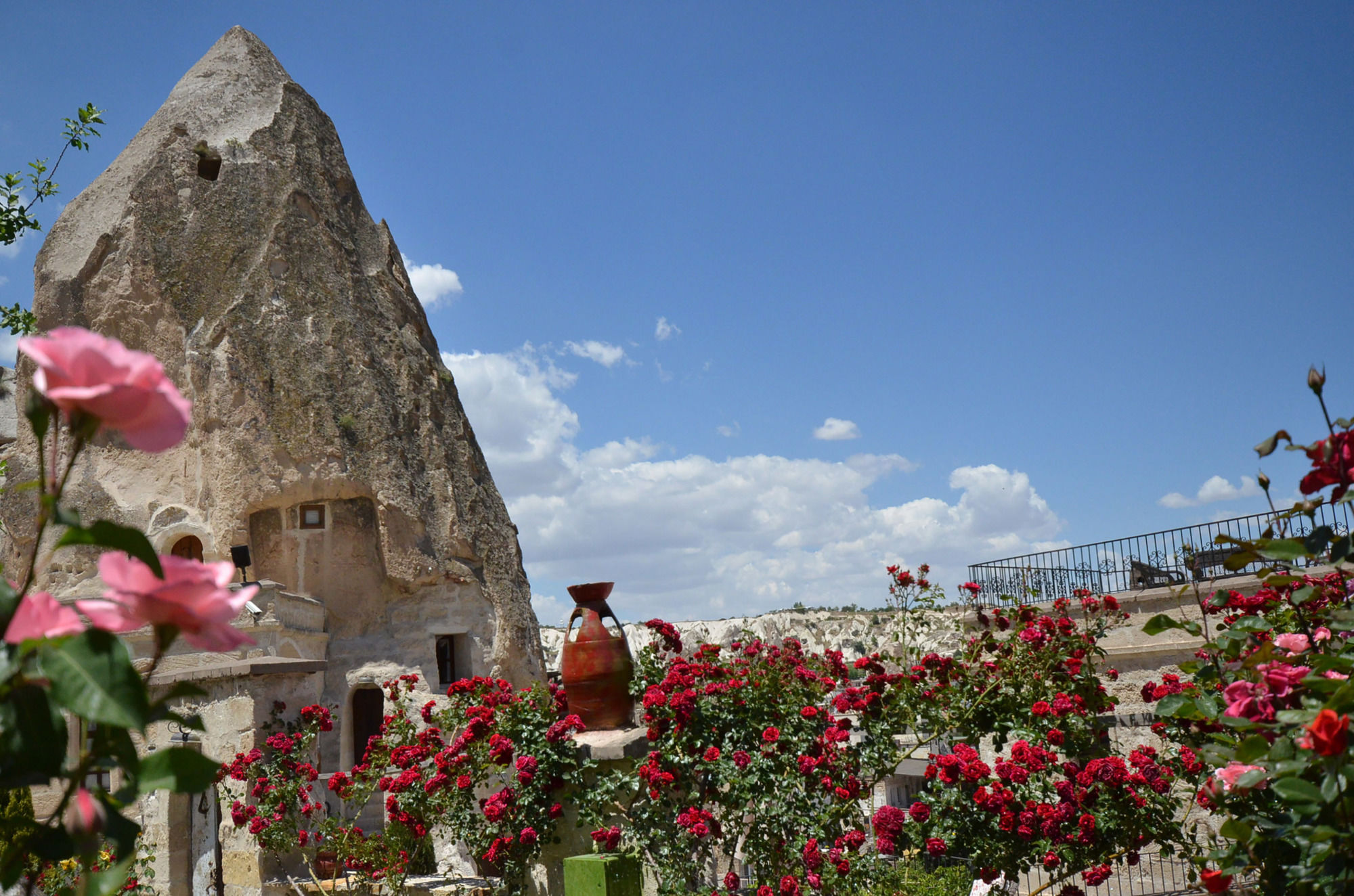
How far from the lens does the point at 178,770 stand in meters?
1.21

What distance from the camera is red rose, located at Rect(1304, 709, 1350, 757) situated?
165 centimetres

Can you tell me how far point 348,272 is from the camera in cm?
1873

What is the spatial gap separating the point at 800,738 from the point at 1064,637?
1.42 meters

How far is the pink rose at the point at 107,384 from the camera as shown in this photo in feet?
3.61

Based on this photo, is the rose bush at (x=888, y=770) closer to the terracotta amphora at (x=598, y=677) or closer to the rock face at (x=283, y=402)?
the terracotta amphora at (x=598, y=677)

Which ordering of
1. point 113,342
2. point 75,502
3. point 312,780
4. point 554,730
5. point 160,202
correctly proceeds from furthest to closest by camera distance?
1. point 160,202
2. point 75,502
3. point 312,780
4. point 554,730
5. point 113,342

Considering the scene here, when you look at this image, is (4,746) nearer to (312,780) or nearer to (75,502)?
(312,780)

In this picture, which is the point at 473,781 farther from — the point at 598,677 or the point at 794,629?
the point at 794,629

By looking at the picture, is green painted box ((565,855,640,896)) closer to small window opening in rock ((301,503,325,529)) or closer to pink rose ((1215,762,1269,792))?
pink rose ((1215,762,1269,792))

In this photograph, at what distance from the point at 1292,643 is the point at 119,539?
244cm

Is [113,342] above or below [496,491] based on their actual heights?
below

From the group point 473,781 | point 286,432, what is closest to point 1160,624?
point 473,781

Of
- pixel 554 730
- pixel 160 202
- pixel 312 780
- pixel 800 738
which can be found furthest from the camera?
pixel 160 202

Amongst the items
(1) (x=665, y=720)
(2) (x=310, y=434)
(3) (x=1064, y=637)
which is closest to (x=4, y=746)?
(1) (x=665, y=720)
